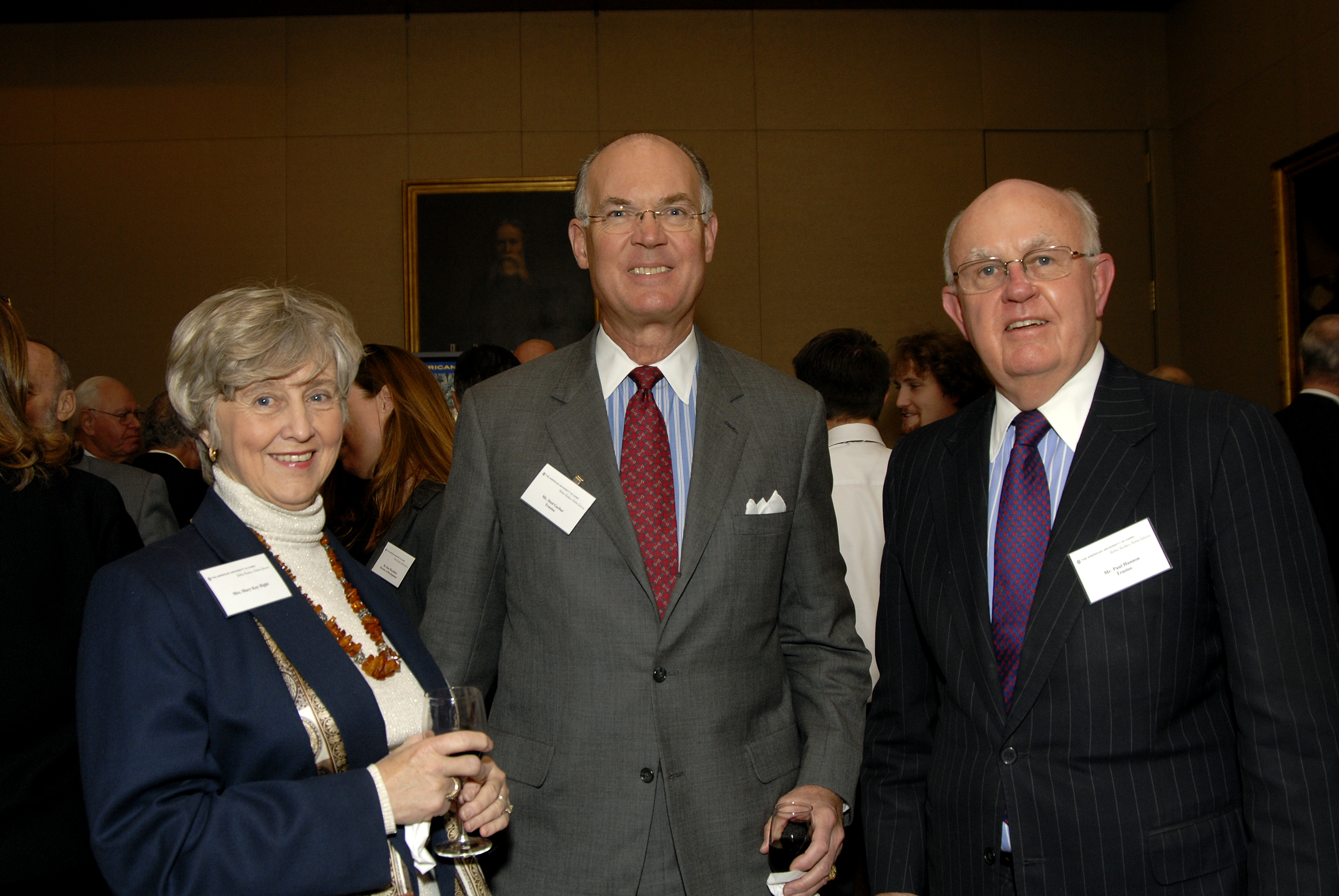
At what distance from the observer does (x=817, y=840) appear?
73.7 inches

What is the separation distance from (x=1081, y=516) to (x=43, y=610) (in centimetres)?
196

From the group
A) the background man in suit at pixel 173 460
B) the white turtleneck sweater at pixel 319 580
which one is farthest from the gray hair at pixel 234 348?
the background man in suit at pixel 173 460

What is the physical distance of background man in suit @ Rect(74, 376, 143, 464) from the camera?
18.1 ft

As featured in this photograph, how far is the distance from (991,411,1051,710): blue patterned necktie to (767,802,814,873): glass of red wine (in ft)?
1.37

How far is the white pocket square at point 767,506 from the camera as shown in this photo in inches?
79.4

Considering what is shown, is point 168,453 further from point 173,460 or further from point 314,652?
point 314,652

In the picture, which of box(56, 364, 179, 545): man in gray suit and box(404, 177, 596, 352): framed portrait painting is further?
box(404, 177, 596, 352): framed portrait painting

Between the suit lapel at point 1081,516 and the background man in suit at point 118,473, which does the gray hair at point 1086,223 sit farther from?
the background man in suit at point 118,473

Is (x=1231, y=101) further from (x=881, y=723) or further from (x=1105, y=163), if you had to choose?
(x=881, y=723)

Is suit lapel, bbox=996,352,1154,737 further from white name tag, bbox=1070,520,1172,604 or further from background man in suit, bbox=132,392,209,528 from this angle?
background man in suit, bbox=132,392,209,528

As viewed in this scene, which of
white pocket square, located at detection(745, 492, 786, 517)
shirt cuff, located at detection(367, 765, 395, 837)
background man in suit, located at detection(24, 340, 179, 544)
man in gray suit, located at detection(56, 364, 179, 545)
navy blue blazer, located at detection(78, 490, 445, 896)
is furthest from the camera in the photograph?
man in gray suit, located at detection(56, 364, 179, 545)

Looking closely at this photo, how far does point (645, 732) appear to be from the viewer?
75.1 inches

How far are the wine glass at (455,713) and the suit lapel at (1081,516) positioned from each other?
904mm

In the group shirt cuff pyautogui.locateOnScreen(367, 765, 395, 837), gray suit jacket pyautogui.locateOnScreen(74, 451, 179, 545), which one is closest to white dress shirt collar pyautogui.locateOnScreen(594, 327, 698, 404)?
shirt cuff pyautogui.locateOnScreen(367, 765, 395, 837)
